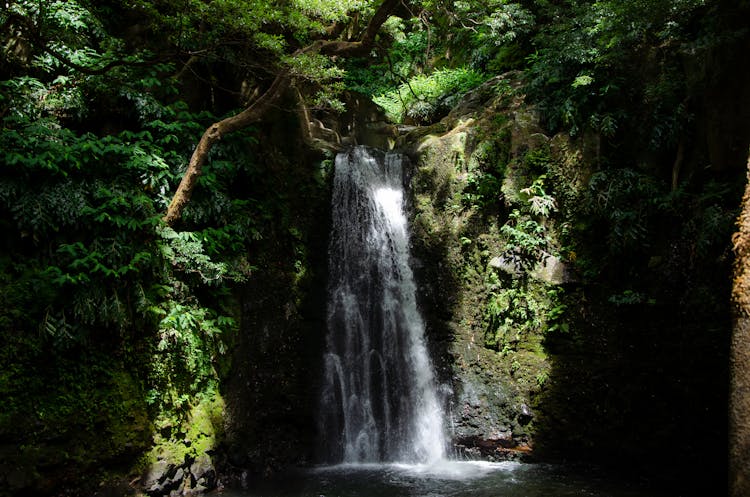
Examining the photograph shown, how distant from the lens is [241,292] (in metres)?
8.16

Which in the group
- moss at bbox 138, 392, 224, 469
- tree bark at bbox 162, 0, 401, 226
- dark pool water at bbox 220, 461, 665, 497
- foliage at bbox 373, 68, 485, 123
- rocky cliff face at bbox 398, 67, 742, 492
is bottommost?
dark pool water at bbox 220, 461, 665, 497

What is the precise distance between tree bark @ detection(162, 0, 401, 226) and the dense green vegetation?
193mm

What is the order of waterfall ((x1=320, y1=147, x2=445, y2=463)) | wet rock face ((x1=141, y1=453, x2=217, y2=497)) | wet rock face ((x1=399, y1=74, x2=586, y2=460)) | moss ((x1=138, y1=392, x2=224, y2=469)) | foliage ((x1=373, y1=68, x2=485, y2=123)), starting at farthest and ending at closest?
foliage ((x1=373, y1=68, x2=485, y2=123)) < waterfall ((x1=320, y1=147, x2=445, y2=463)) < wet rock face ((x1=399, y1=74, x2=586, y2=460)) < moss ((x1=138, y1=392, x2=224, y2=469)) < wet rock face ((x1=141, y1=453, x2=217, y2=497))

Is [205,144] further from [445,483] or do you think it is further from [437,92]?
[437,92]

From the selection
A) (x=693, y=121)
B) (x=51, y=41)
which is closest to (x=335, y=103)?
(x=51, y=41)

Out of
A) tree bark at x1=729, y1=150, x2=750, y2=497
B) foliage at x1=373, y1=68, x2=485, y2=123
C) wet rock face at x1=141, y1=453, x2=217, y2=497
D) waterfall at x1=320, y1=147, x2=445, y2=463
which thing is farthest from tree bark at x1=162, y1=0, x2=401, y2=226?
tree bark at x1=729, y1=150, x2=750, y2=497

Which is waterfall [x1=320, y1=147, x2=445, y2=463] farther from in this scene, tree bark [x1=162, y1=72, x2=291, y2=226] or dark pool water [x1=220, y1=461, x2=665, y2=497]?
tree bark [x1=162, y1=72, x2=291, y2=226]

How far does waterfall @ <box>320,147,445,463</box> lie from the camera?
839cm

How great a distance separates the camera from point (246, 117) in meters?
7.88

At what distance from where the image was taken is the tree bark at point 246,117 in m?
7.20

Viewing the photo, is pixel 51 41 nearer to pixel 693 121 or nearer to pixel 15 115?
pixel 15 115

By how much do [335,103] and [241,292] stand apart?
3.72 meters

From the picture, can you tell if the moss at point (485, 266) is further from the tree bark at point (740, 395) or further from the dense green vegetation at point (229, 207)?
the tree bark at point (740, 395)

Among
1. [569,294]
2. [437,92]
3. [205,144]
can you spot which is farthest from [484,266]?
[437,92]
